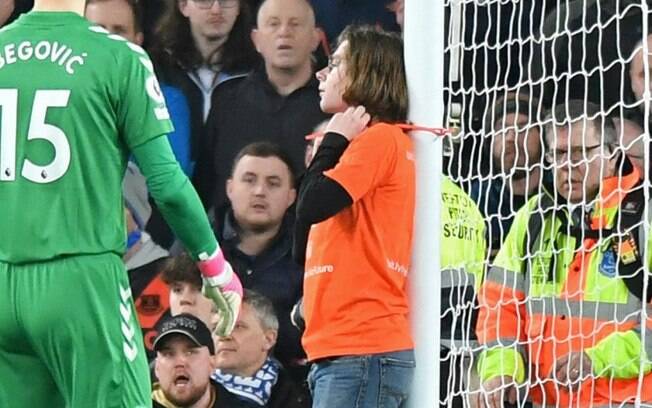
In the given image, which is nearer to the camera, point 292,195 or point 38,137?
point 38,137

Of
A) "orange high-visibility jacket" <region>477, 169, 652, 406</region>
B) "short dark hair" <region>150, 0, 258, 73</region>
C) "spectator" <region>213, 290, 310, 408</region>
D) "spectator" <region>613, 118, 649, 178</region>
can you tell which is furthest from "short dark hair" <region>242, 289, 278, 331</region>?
"spectator" <region>613, 118, 649, 178</region>

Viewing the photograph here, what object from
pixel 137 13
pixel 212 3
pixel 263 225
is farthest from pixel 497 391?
pixel 137 13

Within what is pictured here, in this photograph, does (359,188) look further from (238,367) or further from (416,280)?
(238,367)

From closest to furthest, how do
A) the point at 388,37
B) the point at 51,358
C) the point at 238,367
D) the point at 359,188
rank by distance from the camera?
the point at 51,358, the point at 359,188, the point at 388,37, the point at 238,367

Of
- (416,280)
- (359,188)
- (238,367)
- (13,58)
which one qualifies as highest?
(13,58)

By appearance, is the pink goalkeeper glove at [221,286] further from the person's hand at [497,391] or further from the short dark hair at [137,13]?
the short dark hair at [137,13]

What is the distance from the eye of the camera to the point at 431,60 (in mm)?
3576

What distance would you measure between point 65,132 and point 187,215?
303 mm

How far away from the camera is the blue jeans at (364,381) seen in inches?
134

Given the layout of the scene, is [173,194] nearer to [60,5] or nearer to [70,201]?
[70,201]

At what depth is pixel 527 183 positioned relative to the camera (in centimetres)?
463

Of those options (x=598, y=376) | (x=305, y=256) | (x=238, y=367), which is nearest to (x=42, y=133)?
(x=305, y=256)

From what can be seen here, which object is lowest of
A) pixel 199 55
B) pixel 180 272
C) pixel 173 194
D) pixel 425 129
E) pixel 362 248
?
pixel 180 272

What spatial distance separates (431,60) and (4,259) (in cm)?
138
